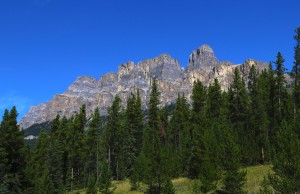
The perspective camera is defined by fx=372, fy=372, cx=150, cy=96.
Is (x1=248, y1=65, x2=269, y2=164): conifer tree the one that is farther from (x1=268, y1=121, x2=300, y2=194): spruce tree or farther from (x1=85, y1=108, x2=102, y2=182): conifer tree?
(x1=85, y1=108, x2=102, y2=182): conifer tree

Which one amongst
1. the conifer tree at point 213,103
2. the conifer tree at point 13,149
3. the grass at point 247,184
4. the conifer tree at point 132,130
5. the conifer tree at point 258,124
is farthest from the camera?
the conifer tree at point 132,130

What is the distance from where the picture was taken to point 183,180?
5212cm

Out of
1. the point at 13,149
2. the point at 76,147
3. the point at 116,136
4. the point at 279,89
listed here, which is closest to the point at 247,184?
the point at 279,89

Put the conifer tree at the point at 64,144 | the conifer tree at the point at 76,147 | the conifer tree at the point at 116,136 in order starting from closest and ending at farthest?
the conifer tree at the point at 76,147, the conifer tree at the point at 64,144, the conifer tree at the point at 116,136

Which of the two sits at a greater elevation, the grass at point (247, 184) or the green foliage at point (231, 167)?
the green foliage at point (231, 167)

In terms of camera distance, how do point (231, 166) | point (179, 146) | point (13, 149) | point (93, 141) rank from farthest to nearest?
point (93, 141)
point (179, 146)
point (13, 149)
point (231, 166)

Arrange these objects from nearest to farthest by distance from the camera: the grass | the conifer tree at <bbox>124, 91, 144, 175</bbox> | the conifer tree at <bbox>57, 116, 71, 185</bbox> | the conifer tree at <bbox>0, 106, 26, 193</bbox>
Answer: the grass → the conifer tree at <bbox>0, 106, 26, 193</bbox> → the conifer tree at <bbox>57, 116, 71, 185</bbox> → the conifer tree at <bbox>124, 91, 144, 175</bbox>

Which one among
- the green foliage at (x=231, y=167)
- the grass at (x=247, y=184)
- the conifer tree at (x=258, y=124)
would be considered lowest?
the grass at (x=247, y=184)

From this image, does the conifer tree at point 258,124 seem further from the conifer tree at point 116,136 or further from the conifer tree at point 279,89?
the conifer tree at point 116,136

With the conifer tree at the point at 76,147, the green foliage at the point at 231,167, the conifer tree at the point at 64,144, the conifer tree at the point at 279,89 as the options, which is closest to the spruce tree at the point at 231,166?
the green foliage at the point at 231,167

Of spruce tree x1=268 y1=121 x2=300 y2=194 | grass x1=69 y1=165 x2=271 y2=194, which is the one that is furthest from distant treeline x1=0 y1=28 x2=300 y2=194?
grass x1=69 y1=165 x2=271 y2=194

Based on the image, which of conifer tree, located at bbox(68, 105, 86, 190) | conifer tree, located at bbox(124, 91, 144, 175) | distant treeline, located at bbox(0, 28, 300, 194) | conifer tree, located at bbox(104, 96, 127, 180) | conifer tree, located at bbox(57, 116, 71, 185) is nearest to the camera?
distant treeline, located at bbox(0, 28, 300, 194)

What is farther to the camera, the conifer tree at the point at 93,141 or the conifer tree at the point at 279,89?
the conifer tree at the point at 93,141

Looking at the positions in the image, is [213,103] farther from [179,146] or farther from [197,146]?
[197,146]
